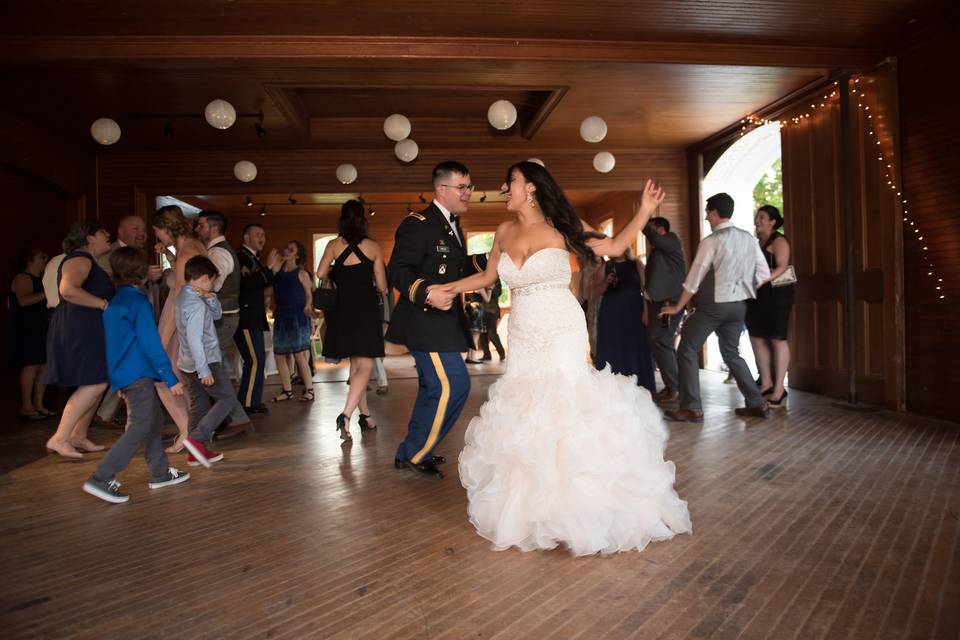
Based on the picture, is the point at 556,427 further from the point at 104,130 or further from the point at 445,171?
the point at 104,130

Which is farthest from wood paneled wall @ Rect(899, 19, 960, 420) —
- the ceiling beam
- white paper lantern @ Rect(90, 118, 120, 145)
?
white paper lantern @ Rect(90, 118, 120, 145)

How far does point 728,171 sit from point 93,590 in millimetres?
9361

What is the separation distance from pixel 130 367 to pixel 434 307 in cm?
164

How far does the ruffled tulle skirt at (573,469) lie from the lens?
2.58m

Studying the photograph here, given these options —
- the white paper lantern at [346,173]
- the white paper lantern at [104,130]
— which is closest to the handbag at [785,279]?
the white paper lantern at [346,173]

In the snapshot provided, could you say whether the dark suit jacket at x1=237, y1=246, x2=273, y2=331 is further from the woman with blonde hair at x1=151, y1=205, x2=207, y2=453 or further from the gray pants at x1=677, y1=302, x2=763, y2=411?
the gray pants at x1=677, y1=302, x2=763, y2=411

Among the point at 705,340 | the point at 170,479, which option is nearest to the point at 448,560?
the point at 170,479

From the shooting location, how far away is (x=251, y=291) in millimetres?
6082

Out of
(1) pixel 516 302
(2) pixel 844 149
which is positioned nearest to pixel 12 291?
(1) pixel 516 302

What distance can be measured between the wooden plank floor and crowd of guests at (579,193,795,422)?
4.06 feet

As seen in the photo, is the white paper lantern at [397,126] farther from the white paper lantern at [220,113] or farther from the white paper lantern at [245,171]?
the white paper lantern at [245,171]

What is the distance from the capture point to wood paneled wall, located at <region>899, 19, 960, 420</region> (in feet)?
16.8

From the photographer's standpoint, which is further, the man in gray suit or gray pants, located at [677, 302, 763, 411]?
the man in gray suit

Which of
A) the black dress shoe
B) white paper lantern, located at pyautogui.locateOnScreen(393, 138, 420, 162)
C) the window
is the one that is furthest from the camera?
the window
